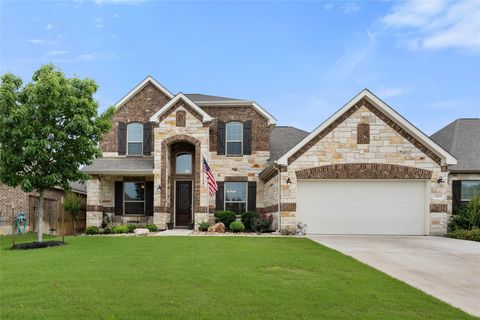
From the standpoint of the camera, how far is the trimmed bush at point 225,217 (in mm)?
19328

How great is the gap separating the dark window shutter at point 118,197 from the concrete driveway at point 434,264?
42.5ft

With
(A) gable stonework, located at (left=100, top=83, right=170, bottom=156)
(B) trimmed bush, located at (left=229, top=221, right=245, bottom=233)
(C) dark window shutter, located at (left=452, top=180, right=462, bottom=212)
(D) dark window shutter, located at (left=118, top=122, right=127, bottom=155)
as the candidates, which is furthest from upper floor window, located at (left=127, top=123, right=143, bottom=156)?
(C) dark window shutter, located at (left=452, top=180, right=462, bottom=212)

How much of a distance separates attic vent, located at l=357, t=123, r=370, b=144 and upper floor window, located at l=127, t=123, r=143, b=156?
12089 mm

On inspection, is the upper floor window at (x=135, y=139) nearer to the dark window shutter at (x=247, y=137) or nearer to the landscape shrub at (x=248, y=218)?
the dark window shutter at (x=247, y=137)

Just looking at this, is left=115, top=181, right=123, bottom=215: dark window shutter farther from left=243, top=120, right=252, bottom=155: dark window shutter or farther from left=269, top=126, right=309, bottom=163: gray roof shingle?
left=269, top=126, right=309, bottom=163: gray roof shingle

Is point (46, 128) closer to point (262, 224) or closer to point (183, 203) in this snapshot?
point (183, 203)

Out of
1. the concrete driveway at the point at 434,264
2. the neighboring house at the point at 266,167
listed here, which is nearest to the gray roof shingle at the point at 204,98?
the neighboring house at the point at 266,167

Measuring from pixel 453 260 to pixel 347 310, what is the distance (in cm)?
628

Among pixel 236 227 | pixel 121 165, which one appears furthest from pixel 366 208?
pixel 121 165

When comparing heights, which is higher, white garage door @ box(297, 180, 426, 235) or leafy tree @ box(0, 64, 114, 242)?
leafy tree @ box(0, 64, 114, 242)

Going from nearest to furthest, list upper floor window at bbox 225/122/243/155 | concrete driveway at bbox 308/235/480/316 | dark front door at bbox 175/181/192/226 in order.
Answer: concrete driveway at bbox 308/235/480/316 → dark front door at bbox 175/181/192/226 → upper floor window at bbox 225/122/243/155

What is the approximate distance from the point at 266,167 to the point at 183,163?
4.63 metres

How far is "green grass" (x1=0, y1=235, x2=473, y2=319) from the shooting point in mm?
5059

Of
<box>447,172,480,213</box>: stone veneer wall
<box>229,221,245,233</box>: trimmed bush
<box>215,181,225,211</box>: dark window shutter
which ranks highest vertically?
Result: <box>447,172,480,213</box>: stone veneer wall
